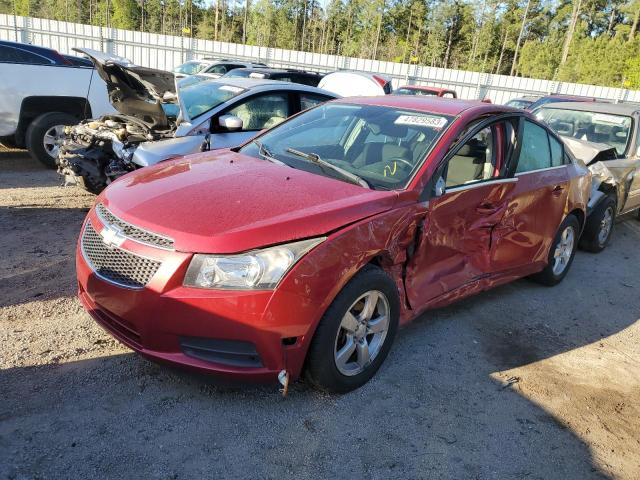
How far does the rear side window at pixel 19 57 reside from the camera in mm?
7199

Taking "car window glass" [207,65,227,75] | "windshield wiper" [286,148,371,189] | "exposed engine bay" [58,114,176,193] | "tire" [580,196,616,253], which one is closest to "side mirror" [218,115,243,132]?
"exposed engine bay" [58,114,176,193]

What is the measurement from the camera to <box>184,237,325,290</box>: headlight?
253 centimetres

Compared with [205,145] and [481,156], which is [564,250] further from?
[205,145]

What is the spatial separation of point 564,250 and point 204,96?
4.40m

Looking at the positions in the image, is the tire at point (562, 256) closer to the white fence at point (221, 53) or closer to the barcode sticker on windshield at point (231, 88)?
the barcode sticker on windshield at point (231, 88)

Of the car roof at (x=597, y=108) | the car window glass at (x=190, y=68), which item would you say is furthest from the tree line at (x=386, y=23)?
the car roof at (x=597, y=108)

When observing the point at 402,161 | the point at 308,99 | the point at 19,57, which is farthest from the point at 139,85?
the point at 402,161

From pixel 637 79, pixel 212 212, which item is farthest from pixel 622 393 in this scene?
pixel 637 79

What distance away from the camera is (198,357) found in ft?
8.59

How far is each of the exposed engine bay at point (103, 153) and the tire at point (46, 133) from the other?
1.58 meters

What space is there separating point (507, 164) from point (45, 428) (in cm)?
353

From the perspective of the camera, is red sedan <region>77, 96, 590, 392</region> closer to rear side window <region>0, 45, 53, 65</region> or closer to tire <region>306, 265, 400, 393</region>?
tire <region>306, 265, 400, 393</region>

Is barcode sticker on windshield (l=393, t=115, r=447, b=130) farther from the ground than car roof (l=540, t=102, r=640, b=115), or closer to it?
closer to it

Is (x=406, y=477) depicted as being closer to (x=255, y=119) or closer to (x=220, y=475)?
(x=220, y=475)
